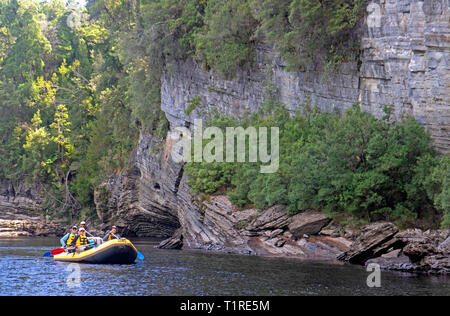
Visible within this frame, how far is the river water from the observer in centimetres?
1906

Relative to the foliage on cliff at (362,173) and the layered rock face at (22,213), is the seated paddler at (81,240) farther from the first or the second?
the layered rock face at (22,213)

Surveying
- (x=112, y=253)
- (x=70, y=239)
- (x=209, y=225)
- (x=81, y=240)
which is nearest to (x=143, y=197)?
(x=209, y=225)

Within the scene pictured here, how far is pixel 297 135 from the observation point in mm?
31672

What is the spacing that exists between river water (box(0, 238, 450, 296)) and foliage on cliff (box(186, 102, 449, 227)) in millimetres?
3467

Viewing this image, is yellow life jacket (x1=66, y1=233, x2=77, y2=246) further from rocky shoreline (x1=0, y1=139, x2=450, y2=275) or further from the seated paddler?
rocky shoreline (x1=0, y1=139, x2=450, y2=275)

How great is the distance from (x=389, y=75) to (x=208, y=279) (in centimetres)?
1203

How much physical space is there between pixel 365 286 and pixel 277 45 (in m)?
16.9

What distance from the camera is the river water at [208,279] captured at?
1906 centimetres

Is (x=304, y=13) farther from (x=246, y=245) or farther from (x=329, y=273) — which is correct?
(x=329, y=273)

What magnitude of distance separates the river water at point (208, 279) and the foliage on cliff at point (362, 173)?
3467mm

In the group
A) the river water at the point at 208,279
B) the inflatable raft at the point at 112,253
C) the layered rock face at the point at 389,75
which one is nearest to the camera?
the river water at the point at 208,279

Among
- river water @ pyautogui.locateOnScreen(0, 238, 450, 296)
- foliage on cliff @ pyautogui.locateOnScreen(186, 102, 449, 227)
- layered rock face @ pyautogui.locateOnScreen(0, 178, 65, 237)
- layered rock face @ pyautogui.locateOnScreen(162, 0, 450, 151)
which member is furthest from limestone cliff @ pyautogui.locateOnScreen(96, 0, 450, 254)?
layered rock face @ pyautogui.locateOnScreen(0, 178, 65, 237)

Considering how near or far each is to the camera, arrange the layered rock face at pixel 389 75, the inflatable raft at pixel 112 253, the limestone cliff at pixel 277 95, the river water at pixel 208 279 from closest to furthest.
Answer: the river water at pixel 208 279 < the layered rock face at pixel 389 75 < the limestone cliff at pixel 277 95 < the inflatable raft at pixel 112 253

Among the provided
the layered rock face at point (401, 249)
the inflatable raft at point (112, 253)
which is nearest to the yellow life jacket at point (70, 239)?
the inflatable raft at point (112, 253)
